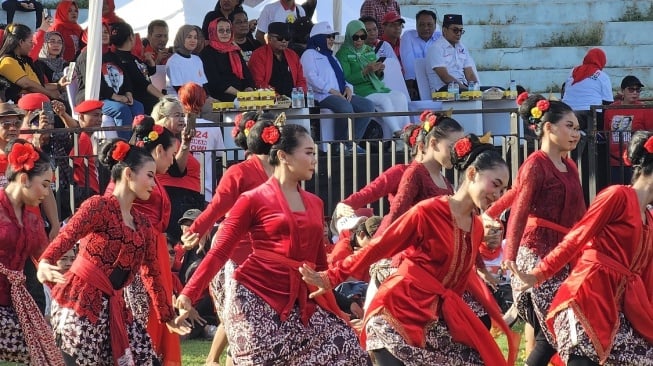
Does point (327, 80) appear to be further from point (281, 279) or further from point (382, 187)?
point (281, 279)

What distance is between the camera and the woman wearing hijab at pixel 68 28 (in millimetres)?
14008

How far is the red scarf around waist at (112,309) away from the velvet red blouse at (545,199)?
7.68 feet

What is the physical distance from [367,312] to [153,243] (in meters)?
1.20

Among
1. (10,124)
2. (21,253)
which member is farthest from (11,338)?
(10,124)

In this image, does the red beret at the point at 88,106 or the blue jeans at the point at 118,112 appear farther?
the blue jeans at the point at 118,112

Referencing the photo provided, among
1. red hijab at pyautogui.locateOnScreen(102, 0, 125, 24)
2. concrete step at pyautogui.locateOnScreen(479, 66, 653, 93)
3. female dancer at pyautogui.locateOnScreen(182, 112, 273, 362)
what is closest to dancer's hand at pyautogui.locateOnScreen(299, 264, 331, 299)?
female dancer at pyautogui.locateOnScreen(182, 112, 273, 362)

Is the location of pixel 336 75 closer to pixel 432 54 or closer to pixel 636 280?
pixel 432 54

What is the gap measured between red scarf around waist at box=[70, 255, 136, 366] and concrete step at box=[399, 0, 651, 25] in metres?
12.0

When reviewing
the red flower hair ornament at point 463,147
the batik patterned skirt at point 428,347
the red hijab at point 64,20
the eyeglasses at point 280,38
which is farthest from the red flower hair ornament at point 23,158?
the red hijab at point 64,20

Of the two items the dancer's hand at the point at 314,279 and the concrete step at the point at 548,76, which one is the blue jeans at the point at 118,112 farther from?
the concrete step at the point at 548,76

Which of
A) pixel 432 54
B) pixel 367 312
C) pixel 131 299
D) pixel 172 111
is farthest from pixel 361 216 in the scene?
pixel 432 54

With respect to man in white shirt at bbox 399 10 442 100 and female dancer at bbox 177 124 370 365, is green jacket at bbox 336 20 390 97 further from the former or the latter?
female dancer at bbox 177 124 370 365

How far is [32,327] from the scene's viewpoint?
324 inches

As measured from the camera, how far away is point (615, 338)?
752cm
